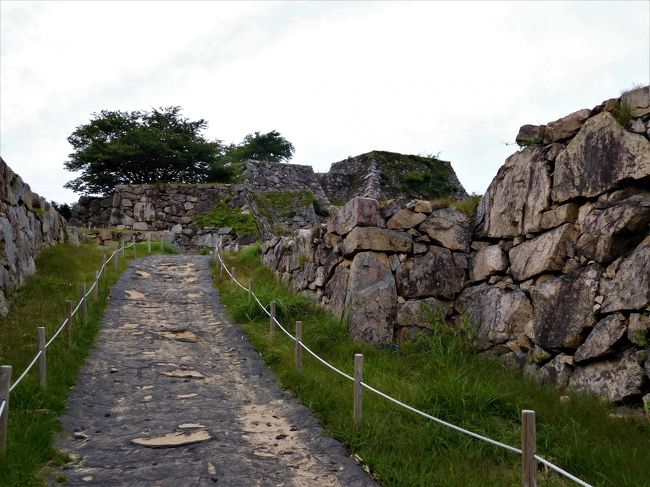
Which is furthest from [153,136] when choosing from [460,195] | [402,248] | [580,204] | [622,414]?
[622,414]

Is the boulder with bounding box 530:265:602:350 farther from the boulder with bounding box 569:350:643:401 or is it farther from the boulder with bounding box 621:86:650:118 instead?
the boulder with bounding box 621:86:650:118

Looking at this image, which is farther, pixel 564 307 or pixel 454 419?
pixel 564 307

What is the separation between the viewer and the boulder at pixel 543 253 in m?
7.03

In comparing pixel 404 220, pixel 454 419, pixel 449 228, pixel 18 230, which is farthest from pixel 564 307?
pixel 18 230

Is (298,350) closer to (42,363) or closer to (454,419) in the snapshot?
(454,419)

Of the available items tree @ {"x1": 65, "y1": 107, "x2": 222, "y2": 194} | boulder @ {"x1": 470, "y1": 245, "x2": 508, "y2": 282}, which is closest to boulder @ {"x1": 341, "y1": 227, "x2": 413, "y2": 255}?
boulder @ {"x1": 470, "y1": 245, "x2": 508, "y2": 282}

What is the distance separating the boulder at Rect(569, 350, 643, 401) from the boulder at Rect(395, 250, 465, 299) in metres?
2.88

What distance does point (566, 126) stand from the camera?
24.0 ft

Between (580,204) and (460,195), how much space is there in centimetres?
1625

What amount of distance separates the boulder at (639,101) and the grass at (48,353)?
24.0 feet

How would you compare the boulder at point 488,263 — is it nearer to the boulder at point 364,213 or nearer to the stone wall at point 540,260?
the stone wall at point 540,260

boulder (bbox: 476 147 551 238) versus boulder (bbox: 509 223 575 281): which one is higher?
boulder (bbox: 476 147 551 238)

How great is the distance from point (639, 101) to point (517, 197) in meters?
2.12

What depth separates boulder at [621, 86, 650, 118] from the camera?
6.26 metres
